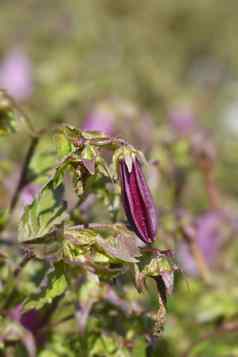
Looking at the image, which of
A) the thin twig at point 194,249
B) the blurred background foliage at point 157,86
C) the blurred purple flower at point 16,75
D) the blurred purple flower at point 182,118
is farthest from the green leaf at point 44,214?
the blurred purple flower at point 16,75

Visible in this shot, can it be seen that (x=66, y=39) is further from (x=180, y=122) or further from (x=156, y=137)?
(x=156, y=137)

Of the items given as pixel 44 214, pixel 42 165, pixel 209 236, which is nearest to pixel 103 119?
pixel 209 236

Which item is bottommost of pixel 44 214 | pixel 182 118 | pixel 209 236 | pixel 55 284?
pixel 55 284

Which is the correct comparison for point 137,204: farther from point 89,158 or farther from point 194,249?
point 194,249

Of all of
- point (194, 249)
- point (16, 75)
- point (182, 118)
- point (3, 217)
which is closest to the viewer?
point (3, 217)

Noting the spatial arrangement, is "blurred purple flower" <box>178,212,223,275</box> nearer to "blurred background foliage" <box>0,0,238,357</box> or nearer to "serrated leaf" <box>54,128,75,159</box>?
"blurred background foliage" <box>0,0,238,357</box>

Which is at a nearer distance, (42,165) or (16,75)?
(42,165)
